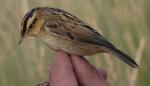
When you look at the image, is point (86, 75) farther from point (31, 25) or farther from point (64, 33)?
point (31, 25)

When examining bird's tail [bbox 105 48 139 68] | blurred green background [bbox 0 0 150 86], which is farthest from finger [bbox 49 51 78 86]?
blurred green background [bbox 0 0 150 86]

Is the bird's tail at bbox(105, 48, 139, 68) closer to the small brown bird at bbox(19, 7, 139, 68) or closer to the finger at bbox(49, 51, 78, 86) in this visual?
the small brown bird at bbox(19, 7, 139, 68)

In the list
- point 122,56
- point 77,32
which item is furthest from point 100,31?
point 122,56

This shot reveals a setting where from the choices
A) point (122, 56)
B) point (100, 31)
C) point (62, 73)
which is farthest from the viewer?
point (100, 31)

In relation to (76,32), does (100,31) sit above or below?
below

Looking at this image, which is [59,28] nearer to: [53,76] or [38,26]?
[38,26]

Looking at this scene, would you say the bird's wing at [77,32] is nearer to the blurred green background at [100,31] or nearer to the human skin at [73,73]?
the human skin at [73,73]
